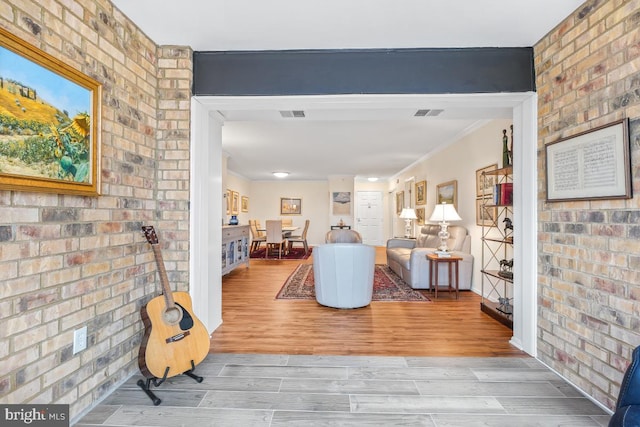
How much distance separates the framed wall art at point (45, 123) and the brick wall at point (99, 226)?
8cm

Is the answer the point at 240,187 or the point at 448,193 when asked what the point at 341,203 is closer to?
the point at 240,187

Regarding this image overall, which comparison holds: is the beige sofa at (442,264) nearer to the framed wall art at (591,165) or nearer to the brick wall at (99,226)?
the framed wall art at (591,165)

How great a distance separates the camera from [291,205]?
10.5m

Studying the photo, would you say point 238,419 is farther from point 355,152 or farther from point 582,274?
point 355,152

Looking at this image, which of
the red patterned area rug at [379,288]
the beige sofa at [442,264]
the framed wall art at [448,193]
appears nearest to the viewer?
the red patterned area rug at [379,288]

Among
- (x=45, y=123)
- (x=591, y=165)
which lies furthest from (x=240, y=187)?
(x=591, y=165)

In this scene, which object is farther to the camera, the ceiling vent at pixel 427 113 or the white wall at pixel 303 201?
the white wall at pixel 303 201

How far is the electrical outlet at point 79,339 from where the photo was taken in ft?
5.25

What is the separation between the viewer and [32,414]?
1389 millimetres

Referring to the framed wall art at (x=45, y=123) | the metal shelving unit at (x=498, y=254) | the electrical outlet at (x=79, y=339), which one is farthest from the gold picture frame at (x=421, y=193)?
the electrical outlet at (x=79, y=339)

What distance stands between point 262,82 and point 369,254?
6.82 ft

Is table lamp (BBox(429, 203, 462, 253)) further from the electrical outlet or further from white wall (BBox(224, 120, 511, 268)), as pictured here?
the electrical outlet

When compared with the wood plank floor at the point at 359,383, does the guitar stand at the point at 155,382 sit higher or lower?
higher

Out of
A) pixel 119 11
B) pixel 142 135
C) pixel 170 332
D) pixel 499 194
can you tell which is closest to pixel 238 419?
pixel 170 332
